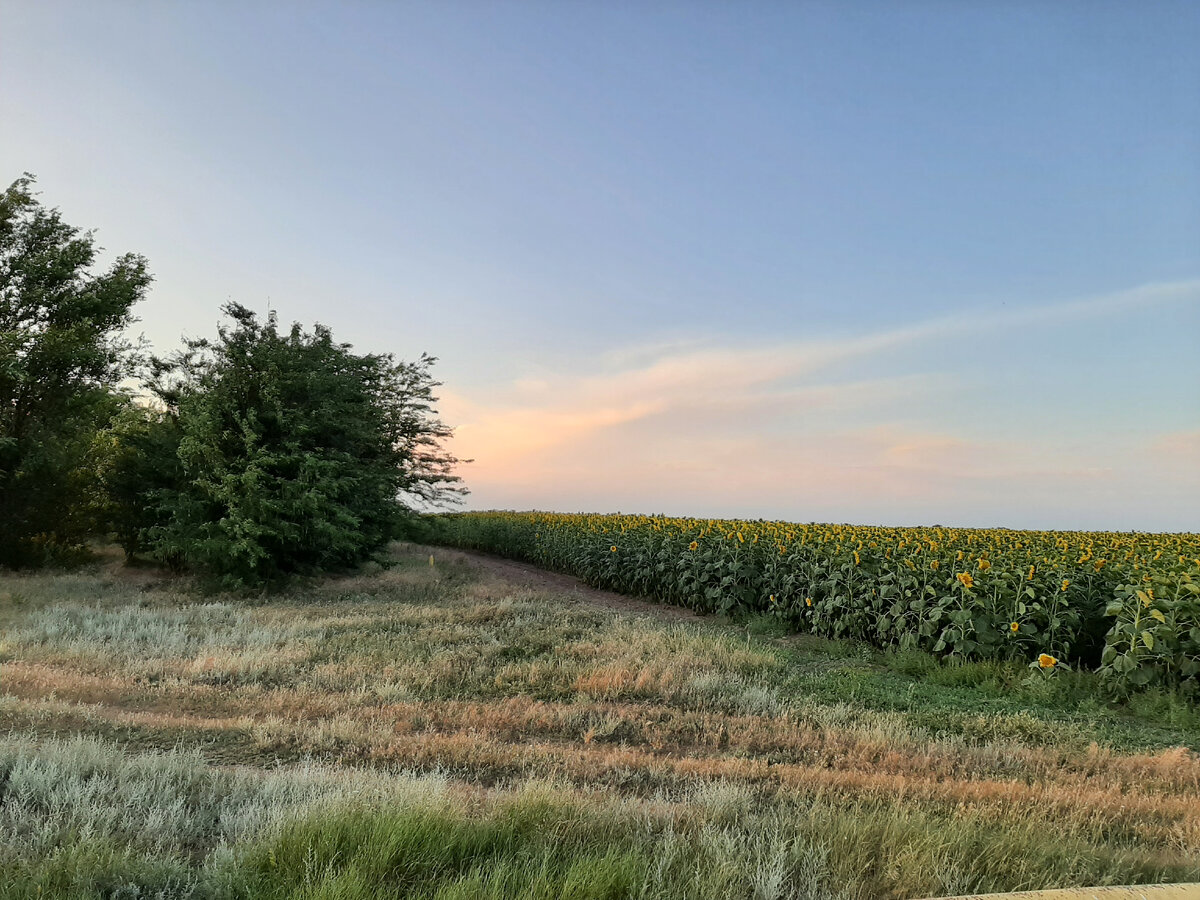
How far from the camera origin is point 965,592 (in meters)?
11.2

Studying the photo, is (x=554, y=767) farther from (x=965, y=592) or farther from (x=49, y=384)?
(x=49, y=384)

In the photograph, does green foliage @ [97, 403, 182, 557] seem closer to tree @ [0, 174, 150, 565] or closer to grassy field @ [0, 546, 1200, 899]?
tree @ [0, 174, 150, 565]

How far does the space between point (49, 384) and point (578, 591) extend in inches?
647

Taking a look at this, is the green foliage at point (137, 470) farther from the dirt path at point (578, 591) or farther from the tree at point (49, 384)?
the dirt path at point (578, 591)

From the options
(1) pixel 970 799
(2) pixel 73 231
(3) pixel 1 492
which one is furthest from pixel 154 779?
(2) pixel 73 231

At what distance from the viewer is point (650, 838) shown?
4.19m

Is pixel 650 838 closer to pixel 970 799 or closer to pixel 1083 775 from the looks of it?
pixel 970 799

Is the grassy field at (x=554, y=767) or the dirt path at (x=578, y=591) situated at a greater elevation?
the grassy field at (x=554, y=767)

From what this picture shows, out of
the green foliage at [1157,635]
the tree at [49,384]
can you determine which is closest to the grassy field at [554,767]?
the green foliage at [1157,635]

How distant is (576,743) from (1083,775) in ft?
14.5

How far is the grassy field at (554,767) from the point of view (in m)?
3.72

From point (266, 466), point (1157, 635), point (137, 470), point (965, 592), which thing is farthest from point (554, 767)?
point (137, 470)

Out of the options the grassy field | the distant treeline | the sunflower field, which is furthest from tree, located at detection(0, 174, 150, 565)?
the sunflower field

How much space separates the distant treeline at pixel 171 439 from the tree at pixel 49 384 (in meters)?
0.04
